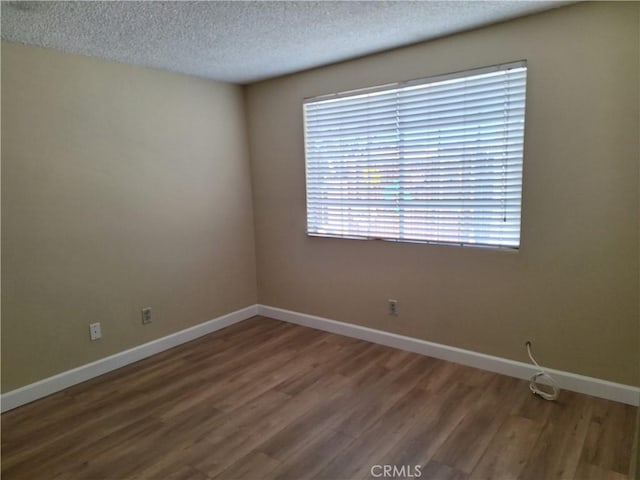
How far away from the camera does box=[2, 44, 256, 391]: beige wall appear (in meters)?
2.62

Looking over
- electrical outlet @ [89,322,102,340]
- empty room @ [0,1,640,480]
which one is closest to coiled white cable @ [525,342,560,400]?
empty room @ [0,1,640,480]

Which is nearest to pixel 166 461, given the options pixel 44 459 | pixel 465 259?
pixel 44 459

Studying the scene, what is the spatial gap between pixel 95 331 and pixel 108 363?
27cm

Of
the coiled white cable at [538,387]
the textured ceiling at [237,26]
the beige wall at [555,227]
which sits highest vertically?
the textured ceiling at [237,26]

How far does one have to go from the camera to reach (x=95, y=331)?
9.95ft

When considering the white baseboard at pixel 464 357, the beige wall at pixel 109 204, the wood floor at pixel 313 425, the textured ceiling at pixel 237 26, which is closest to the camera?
the wood floor at pixel 313 425

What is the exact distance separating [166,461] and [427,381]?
66.4 inches

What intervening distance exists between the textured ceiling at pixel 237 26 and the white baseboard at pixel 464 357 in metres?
2.22

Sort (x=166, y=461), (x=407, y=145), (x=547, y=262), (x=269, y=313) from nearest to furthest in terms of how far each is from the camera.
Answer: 1. (x=166, y=461)
2. (x=547, y=262)
3. (x=407, y=145)
4. (x=269, y=313)

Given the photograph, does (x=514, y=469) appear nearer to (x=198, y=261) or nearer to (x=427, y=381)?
(x=427, y=381)

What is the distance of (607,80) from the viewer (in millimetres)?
2320

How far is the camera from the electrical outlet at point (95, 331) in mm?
3008

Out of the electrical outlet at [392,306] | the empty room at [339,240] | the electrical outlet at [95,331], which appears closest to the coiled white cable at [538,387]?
the empty room at [339,240]

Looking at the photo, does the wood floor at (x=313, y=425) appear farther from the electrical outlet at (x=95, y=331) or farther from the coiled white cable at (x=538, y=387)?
the electrical outlet at (x=95, y=331)
